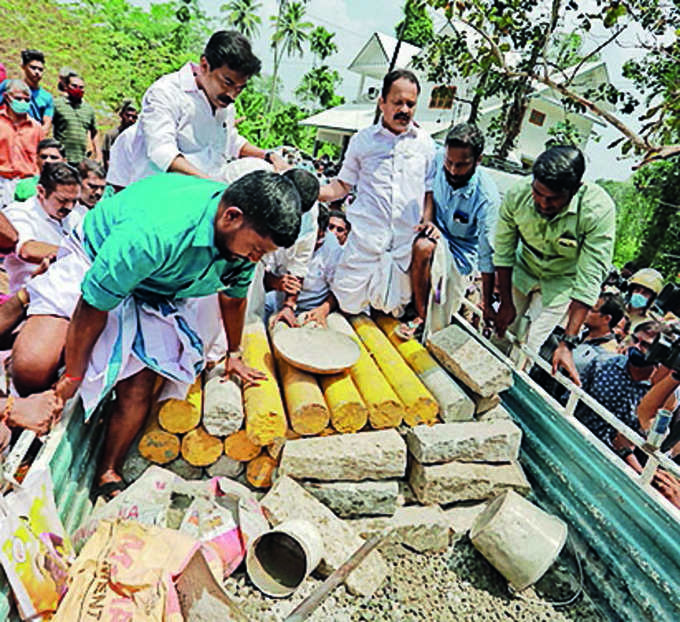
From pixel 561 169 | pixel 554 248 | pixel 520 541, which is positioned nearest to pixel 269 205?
pixel 561 169

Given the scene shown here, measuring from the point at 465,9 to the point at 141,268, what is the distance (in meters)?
3.91

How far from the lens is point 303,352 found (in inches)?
119

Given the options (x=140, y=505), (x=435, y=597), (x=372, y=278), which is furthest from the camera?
(x=372, y=278)

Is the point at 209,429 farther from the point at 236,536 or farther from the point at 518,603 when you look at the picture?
the point at 518,603

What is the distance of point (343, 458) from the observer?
8.50ft

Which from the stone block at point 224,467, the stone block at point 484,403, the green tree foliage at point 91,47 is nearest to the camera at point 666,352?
the stone block at point 484,403

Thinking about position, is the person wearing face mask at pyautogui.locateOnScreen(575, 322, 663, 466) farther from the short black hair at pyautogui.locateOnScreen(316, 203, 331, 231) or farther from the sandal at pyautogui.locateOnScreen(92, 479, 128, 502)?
the sandal at pyautogui.locateOnScreen(92, 479, 128, 502)

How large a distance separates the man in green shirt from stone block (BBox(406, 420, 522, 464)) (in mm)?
975

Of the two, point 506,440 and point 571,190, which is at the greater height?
point 571,190

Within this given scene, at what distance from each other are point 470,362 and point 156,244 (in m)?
1.87

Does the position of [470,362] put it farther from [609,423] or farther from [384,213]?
[384,213]

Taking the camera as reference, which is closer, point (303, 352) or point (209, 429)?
point (209, 429)

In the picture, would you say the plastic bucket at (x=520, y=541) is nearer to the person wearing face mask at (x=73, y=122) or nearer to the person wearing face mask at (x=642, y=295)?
the person wearing face mask at (x=642, y=295)

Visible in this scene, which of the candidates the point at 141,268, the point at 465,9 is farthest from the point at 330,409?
the point at 465,9
